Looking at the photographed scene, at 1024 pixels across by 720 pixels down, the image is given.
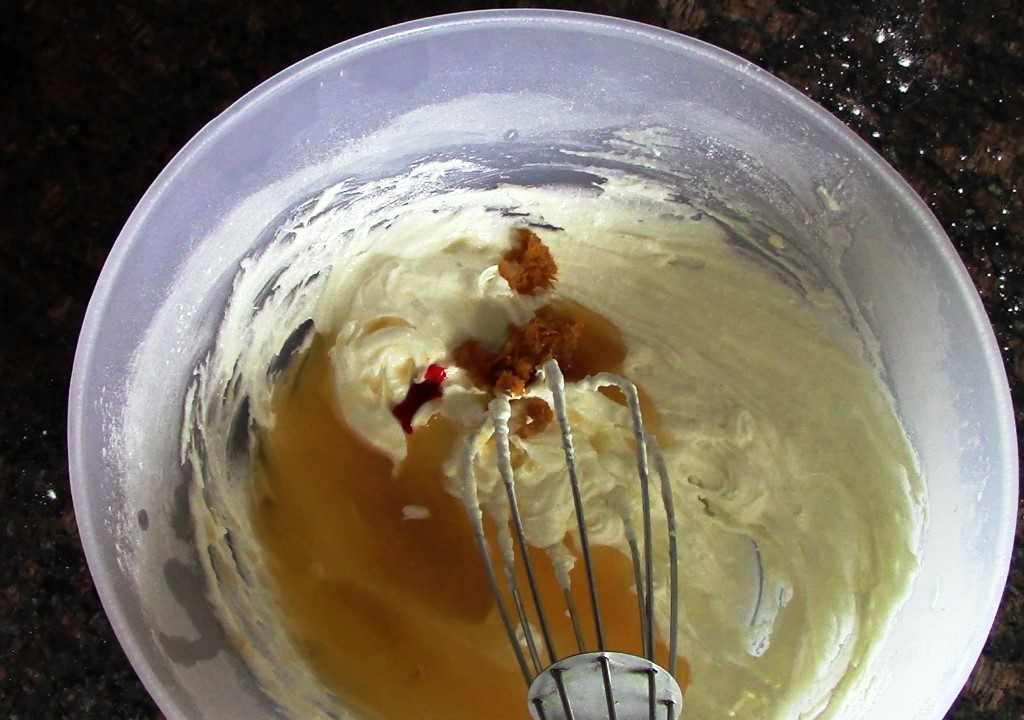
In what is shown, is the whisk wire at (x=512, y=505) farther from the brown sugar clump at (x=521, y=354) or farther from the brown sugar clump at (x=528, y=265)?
the brown sugar clump at (x=528, y=265)

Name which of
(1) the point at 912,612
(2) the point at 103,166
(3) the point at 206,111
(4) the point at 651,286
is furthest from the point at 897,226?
(2) the point at 103,166

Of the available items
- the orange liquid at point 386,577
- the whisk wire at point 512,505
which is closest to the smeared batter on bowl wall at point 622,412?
the orange liquid at point 386,577

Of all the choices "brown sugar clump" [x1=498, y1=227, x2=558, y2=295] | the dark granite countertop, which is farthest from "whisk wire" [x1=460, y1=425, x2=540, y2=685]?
the dark granite countertop

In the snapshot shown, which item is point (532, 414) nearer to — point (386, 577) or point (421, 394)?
point (421, 394)

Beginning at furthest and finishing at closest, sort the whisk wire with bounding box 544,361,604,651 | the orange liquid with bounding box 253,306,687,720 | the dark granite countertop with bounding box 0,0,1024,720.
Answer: the orange liquid with bounding box 253,306,687,720 < the dark granite countertop with bounding box 0,0,1024,720 < the whisk wire with bounding box 544,361,604,651

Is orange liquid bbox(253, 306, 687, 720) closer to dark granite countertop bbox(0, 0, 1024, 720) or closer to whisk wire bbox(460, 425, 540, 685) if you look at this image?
whisk wire bbox(460, 425, 540, 685)

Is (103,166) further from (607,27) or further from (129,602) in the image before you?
(607,27)

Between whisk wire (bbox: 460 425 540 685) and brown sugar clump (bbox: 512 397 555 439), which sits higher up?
brown sugar clump (bbox: 512 397 555 439)
